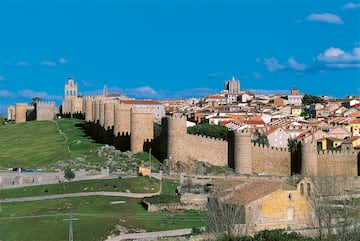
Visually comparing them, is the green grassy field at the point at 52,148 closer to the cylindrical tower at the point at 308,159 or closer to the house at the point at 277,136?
the cylindrical tower at the point at 308,159

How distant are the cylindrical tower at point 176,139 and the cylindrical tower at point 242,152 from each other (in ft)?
11.5

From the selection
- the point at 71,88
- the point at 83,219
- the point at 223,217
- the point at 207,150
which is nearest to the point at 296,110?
the point at 71,88

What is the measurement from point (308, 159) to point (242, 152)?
4608 mm

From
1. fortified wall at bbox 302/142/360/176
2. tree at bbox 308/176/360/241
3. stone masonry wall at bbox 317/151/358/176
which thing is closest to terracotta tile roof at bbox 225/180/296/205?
tree at bbox 308/176/360/241

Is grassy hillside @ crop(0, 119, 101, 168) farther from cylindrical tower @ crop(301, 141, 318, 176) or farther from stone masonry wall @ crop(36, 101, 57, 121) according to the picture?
cylindrical tower @ crop(301, 141, 318, 176)

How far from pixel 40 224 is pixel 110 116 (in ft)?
94.1

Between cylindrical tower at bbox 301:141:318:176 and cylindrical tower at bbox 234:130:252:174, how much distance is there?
3684mm

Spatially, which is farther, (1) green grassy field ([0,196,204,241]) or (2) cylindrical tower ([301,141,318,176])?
(2) cylindrical tower ([301,141,318,176])

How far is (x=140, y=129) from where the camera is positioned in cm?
5241

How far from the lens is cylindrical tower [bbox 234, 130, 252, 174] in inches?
1961

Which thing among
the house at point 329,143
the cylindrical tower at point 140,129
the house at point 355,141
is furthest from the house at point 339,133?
the cylindrical tower at point 140,129

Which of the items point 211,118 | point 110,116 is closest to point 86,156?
point 110,116

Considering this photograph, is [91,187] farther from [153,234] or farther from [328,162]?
[328,162]

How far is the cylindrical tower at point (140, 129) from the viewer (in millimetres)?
52250
